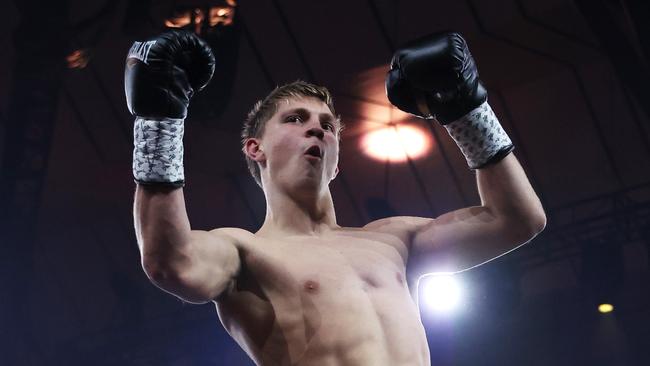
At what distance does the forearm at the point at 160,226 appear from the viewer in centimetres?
184

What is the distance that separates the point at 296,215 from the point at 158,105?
1.91 feet

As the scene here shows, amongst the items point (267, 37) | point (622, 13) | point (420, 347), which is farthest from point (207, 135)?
point (420, 347)

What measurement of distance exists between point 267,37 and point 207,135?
1121mm

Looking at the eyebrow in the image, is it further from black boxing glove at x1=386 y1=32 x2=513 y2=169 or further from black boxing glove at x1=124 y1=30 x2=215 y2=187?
black boxing glove at x1=124 y1=30 x2=215 y2=187

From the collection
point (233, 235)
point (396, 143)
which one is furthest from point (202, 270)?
point (396, 143)

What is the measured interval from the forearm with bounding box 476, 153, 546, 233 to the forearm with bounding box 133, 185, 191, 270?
0.79 metres

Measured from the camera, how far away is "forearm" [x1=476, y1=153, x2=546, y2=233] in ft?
7.14

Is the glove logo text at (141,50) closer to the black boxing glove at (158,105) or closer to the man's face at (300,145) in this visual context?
the black boxing glove at (158,105)

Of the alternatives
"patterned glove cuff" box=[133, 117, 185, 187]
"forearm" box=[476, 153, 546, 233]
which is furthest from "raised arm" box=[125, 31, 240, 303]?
"forearm" box=[476, 153, 546, 233]

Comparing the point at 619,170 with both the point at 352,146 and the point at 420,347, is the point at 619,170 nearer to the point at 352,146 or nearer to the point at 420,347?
the point at 352,146

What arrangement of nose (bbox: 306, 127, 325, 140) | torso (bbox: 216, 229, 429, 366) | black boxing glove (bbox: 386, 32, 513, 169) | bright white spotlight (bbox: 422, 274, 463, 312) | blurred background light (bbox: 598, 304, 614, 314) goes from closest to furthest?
torso (bbox: 216, 229, 429, 366) < black boxing glove (bbox: 386, 32, 513, 169) < nose (bbox: 306, 127, 325, 140) < bright white spotlight (bbox: 422, 274, 463, 312) < blurred background light (bbox: 598, 304, 614, 314)

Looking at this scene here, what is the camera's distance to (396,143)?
8102 millimetres

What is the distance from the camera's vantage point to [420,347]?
2.09m

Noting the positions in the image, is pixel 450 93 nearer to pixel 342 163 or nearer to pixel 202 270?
pixel 202 270
